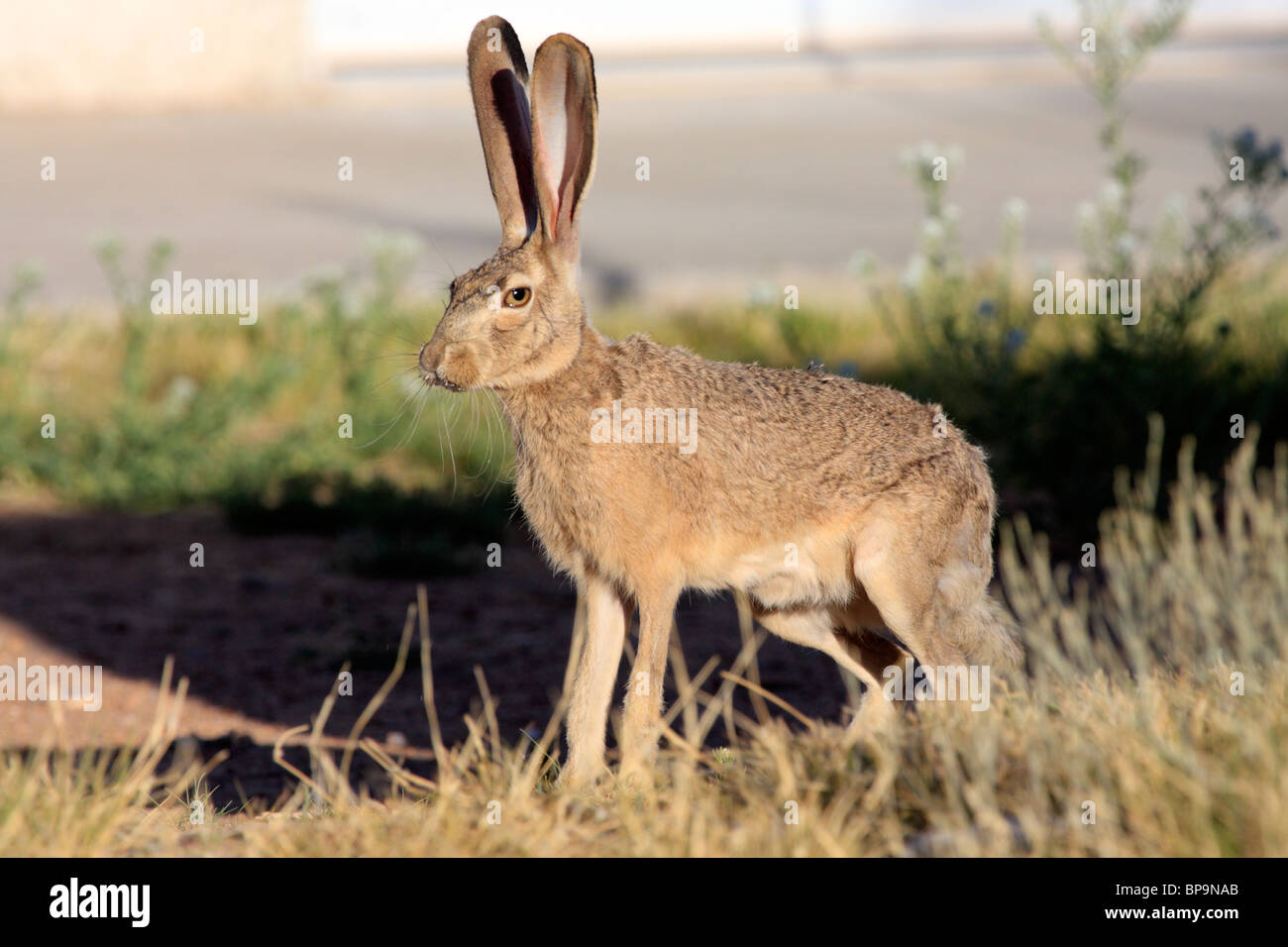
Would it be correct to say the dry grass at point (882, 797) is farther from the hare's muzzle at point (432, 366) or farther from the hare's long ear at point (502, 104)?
the hare's long ear at point (502, 104)

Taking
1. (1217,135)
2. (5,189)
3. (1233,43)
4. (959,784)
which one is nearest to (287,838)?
(959,784)

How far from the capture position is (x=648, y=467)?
4070 millimetres

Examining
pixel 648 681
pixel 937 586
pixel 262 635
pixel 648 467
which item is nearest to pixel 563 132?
pixel 648 467

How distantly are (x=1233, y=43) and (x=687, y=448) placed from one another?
2537cm

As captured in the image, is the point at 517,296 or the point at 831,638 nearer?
the point at 517,296

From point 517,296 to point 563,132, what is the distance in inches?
17.8

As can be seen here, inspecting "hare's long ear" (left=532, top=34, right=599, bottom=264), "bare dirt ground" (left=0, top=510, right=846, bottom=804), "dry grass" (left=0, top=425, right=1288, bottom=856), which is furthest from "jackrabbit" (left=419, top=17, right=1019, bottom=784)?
"bare dirt ground" (left=0, top=510, right=846, bottom=804)

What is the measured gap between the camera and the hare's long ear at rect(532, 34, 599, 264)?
12.7 feet

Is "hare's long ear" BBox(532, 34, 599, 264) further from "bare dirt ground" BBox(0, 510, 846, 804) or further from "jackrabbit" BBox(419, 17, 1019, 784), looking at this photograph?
"bare dirt ground" BBox(0, 510, 846, 804)

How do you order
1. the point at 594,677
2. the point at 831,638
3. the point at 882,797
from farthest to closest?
the point at 831,638 → the point at 594,677 → the point at 882,797

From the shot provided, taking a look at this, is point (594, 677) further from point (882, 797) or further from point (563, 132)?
point (563, 132)

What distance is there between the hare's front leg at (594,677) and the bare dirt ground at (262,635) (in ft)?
2.68

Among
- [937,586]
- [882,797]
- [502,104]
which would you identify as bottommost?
[882,797]

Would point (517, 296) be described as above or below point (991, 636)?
above
